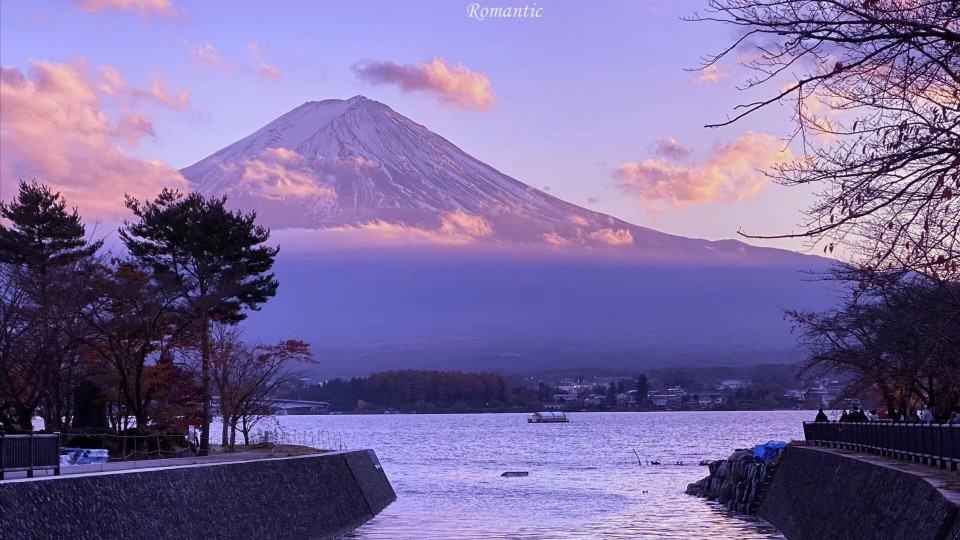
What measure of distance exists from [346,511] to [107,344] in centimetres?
1317

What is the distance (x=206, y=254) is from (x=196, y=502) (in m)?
28.0

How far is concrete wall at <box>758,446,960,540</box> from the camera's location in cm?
1639

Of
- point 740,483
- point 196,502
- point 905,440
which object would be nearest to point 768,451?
point 740,483

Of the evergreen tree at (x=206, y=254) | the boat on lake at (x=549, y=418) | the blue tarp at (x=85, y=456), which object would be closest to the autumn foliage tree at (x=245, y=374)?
the evergreen tree at (x=206, y=254)

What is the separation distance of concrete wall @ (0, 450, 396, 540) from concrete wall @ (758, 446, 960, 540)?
1130 centimetres

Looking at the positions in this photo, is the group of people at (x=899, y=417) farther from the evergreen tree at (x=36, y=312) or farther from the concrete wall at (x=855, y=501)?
the evergreen tree at (x=36, y=312)

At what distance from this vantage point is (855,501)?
22859 mm

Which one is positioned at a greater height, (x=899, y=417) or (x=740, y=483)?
(x=899, y=417)

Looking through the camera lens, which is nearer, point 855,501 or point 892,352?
point 855,501

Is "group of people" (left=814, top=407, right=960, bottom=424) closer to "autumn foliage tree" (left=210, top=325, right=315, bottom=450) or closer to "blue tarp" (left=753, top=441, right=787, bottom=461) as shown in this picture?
"blue tarp" (left=753, top=441, right=787, bottom=461)

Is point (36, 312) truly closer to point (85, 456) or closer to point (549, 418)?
point (85, 456)

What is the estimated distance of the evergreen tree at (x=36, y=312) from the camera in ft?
128

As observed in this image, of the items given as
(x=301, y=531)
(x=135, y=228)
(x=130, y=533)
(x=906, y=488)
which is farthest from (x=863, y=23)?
(x=135, y=228)

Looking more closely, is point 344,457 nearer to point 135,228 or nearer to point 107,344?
point 107,344
